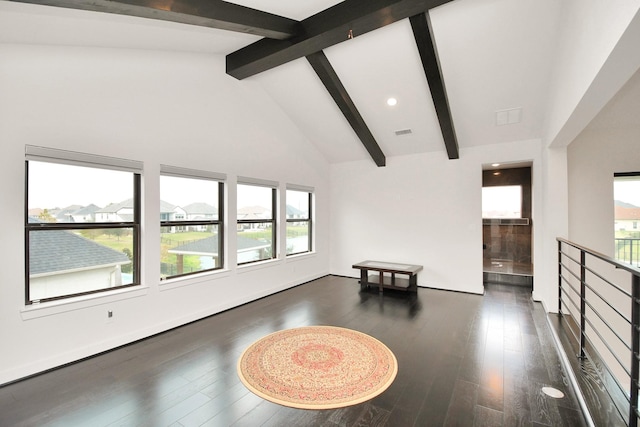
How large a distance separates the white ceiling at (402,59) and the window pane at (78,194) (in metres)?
1.14

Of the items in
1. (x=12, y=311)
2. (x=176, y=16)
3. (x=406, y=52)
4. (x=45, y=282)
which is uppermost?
(x=406, y=52)

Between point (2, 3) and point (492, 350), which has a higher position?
point (2, 3)

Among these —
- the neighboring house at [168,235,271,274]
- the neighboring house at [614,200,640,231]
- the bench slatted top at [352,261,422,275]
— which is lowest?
the bench slatted top at [352,261,422,275]

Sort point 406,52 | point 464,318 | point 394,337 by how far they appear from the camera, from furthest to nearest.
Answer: point 464,318
point 406,52
point 394,337

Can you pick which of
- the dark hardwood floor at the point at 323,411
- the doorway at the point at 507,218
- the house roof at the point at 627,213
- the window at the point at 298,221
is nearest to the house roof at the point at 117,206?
the dark hardwood floor at the point at 323,411

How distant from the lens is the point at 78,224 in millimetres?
2873

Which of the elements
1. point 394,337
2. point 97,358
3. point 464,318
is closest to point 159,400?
point 97,358

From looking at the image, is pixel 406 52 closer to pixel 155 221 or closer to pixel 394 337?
pixel 394 337

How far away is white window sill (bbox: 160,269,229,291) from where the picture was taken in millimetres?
3518

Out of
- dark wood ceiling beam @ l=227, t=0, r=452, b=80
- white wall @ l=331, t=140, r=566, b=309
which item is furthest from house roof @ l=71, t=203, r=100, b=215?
white wall @ l=331, t=140, r=566, b=309

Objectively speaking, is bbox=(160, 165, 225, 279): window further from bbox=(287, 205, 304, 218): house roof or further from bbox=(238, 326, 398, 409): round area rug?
bbox=(287, 205, 304, 218): house roof

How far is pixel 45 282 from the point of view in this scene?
2686 millimetres

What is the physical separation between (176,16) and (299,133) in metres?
3.24

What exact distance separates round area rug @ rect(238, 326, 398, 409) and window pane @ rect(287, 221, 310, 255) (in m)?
2.50
